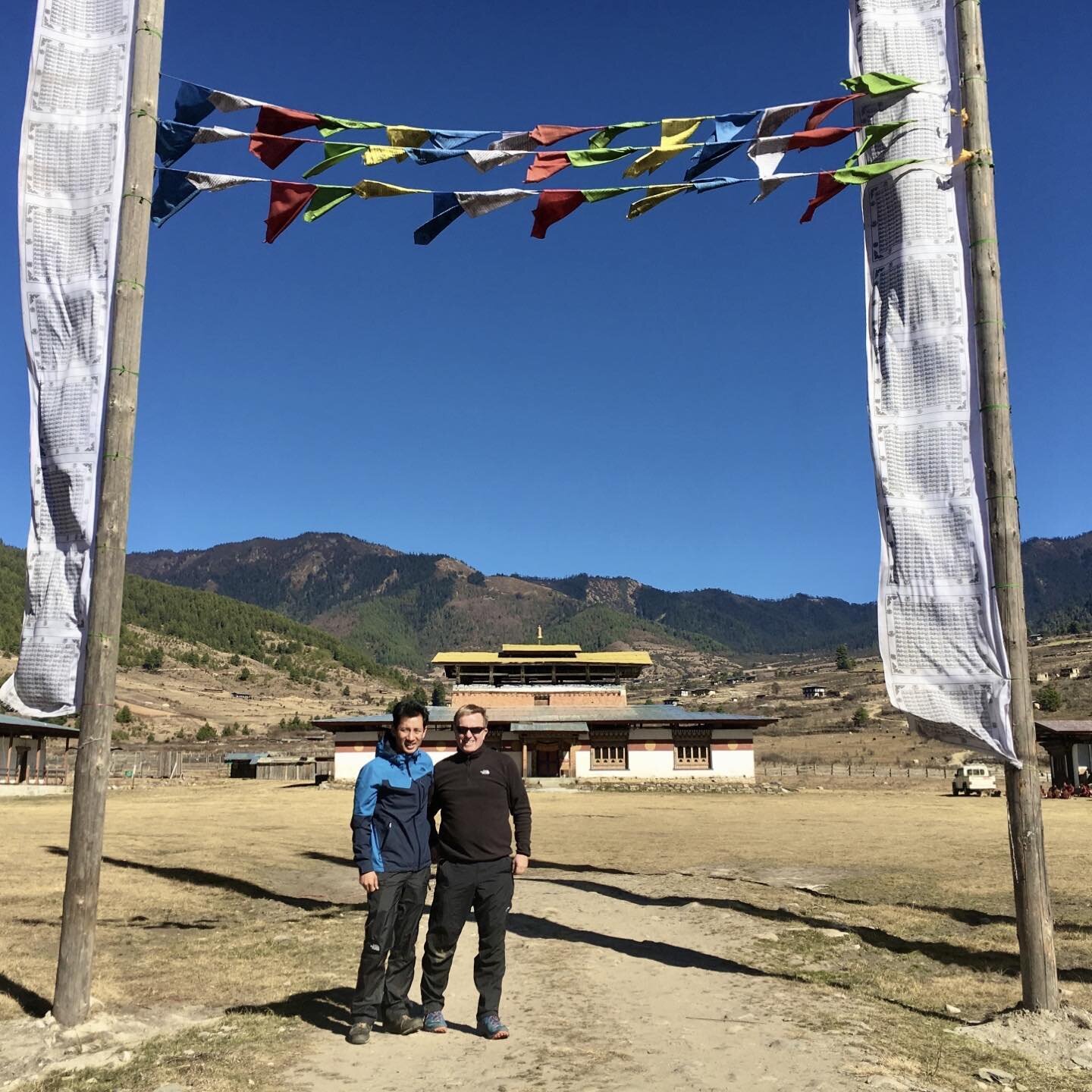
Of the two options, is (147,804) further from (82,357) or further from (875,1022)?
(875,1022)

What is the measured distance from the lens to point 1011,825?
681 cm

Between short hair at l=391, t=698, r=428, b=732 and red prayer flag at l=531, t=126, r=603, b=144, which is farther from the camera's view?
red prayer flag at l=531, t=126, r=603, b=144

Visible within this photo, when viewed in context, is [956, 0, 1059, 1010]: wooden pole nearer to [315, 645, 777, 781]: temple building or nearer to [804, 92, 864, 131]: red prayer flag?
[804, 92, 864, 131]: red prayer flag

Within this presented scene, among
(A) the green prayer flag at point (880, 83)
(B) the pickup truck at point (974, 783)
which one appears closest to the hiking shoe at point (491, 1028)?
(A) the green prayer flag at point (880, 83)

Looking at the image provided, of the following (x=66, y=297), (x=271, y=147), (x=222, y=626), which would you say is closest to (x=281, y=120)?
(x=271, y=147)

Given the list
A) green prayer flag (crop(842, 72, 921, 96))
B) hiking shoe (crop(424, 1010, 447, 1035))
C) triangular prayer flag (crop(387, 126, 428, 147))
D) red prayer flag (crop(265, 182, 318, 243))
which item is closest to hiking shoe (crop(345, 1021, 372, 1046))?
hiking shoe (crop(424, 1010, 447, 1035))

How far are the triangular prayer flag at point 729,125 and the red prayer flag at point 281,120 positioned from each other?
3.48m

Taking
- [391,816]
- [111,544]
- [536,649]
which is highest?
[536,649]

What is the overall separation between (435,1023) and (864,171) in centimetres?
716

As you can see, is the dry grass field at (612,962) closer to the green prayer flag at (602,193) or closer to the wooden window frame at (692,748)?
the green prayer flag at (602,193)

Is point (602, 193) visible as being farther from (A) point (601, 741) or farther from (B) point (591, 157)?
(A) point (601, 741)

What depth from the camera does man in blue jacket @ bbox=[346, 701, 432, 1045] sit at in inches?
224

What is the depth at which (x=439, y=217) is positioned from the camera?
27.0ft

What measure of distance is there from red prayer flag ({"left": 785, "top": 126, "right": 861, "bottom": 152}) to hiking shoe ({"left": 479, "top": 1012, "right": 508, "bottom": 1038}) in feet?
23.5
